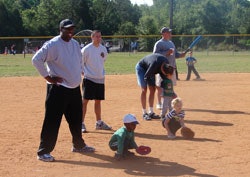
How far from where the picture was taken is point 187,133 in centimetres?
758

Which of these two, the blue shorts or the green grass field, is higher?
the blue shorts

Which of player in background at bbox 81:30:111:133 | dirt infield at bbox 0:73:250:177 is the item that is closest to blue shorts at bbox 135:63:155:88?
dirt infield at bbox 0:73:250:177

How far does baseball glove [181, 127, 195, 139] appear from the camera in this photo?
7.52 metres

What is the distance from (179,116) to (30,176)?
3.04 metres

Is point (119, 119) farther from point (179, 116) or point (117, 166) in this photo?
point (117, 166)

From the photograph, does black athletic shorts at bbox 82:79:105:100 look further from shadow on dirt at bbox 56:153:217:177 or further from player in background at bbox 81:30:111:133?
shadow on dirt at bbox 56:153:217:177

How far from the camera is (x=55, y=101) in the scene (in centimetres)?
628

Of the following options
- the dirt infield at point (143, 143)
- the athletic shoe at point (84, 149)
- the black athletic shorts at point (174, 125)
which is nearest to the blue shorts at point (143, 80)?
the dirt infield at point (143, 143)

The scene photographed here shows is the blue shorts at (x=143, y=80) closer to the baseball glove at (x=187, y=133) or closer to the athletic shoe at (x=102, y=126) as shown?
the athletic shoe at (x=102, y=126)

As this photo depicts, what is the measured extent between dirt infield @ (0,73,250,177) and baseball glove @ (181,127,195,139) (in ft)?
0.43

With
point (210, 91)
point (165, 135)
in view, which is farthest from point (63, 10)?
point (165, 135)

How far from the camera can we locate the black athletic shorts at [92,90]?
26.8 feet

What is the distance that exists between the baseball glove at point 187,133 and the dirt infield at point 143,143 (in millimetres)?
132

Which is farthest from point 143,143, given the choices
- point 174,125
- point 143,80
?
point 143,80
